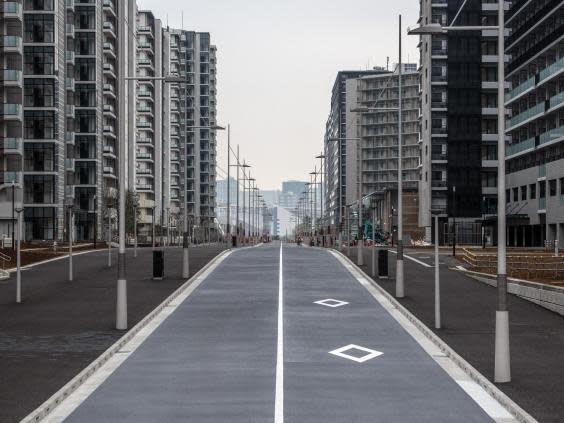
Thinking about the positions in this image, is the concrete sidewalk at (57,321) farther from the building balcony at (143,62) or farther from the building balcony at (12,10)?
the building balcony at (143,62)

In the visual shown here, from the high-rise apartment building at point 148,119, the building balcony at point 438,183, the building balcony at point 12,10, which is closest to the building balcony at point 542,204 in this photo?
the building balcony at point 438,183

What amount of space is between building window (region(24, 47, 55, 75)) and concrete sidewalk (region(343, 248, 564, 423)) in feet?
229

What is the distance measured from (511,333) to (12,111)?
248 ft

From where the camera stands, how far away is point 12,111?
9106 cm

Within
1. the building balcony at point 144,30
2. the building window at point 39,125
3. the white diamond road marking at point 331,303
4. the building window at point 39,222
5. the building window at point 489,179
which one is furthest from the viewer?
the building balcony at point 144,30

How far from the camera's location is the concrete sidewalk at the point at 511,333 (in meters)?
15.9

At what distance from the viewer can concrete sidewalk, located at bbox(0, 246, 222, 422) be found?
16.8 m

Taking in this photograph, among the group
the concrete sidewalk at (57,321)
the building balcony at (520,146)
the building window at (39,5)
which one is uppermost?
the building window at (39,5)

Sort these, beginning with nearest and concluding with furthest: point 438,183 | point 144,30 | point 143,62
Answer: point 438,183 < point 143,62 < point 144,30

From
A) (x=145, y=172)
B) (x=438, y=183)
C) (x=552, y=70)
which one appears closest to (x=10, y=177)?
(x=438, y=183)

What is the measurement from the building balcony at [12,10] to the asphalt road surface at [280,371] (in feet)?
214

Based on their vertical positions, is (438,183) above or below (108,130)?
below

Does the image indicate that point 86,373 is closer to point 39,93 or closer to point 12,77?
point 12,77

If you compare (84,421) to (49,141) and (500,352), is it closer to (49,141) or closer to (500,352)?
(500,352)
